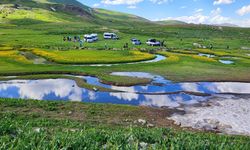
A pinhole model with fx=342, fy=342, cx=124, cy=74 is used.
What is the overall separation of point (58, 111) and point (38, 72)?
90.5 ft

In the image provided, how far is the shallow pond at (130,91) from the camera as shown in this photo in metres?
45.2

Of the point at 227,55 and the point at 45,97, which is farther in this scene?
the point at 227,55

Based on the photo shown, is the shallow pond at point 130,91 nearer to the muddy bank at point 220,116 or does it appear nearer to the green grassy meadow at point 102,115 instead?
the green grassy meadow at point 102,115

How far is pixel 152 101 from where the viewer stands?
44.9 metres

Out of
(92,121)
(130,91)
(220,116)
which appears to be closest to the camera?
(92,121)

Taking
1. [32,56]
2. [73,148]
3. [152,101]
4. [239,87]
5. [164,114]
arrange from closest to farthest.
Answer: [73,148], [164,114], [152,101], [239,87], [32,56]

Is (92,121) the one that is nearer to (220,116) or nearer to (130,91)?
(220,116)

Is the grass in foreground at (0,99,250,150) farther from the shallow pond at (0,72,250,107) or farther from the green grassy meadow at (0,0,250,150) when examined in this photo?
the shallow pond at (0,72,250,107)

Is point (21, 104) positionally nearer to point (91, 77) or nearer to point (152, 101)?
point (152, 101)

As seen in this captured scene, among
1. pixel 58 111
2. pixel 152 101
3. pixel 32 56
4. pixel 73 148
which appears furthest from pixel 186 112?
pixel 32 56

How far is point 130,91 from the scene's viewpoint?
50094 mm

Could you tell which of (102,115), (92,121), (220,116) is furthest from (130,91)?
(92,121)

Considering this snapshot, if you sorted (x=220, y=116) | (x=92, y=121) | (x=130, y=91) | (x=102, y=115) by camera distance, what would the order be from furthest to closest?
(x=130, y=91)
(x=220, y=116)
(x=102, y=115)
(x=92, y=121)

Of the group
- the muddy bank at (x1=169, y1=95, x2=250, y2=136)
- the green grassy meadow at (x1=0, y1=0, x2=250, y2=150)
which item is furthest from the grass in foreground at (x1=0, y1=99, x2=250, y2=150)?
the muddy bank at (x1=169, y1=95, x2=250, y2=136)
